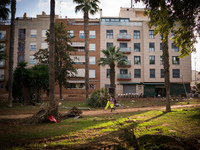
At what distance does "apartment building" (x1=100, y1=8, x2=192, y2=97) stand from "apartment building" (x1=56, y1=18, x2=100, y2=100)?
1.67 meters

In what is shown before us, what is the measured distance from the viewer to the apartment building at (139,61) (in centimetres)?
4034

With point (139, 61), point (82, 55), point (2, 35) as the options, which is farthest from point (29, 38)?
point (139, 61)

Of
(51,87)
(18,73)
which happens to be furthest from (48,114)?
(18,73)

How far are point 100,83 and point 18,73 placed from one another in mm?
22855

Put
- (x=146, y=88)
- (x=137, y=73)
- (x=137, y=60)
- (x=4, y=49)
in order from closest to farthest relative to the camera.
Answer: (x=146, y=88) → (x=137, y=73) → (x=137, y=60) → (x=4, y=49)

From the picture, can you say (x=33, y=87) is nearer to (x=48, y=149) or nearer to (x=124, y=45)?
(x=48, y=149)

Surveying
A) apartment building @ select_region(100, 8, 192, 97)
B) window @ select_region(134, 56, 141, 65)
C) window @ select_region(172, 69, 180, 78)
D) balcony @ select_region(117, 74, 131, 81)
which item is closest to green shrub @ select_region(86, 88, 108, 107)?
apartment building @ select_region(100, 8, 192, 97)

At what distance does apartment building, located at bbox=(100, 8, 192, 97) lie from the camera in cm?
4034

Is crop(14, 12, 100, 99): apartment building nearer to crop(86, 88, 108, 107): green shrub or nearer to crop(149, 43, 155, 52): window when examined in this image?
crop(149, 43, 155, 52): window

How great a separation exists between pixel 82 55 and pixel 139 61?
15.7 metres

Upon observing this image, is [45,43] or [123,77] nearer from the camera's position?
[123,77]

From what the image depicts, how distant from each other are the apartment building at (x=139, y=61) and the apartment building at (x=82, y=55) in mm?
1673

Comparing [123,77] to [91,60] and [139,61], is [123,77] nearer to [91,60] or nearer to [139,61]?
[139,61]

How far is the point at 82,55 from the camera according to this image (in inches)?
1615
